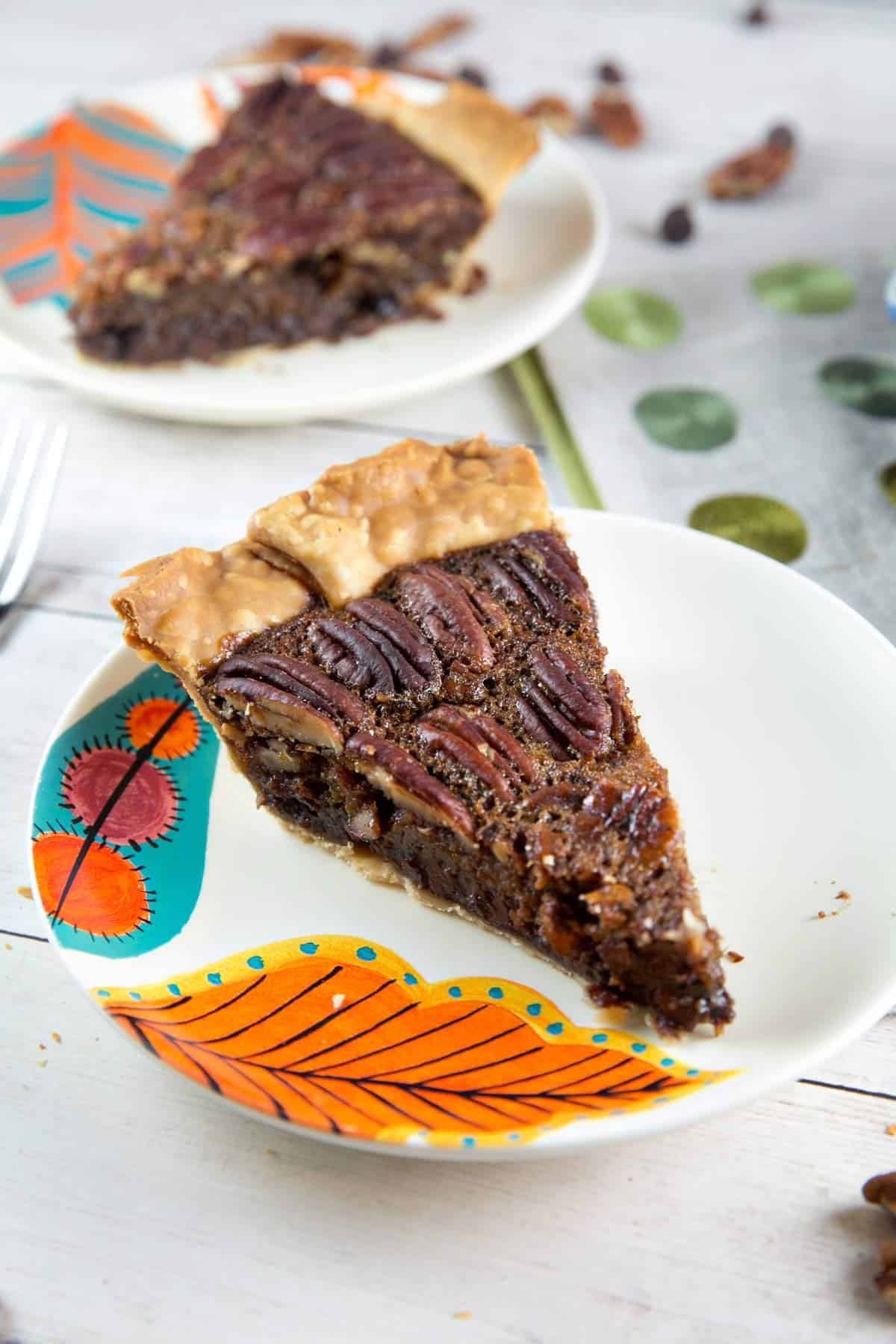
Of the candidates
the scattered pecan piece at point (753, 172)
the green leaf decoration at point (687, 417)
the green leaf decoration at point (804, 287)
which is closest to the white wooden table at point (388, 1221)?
the green leaf decoration at point (687, 417)

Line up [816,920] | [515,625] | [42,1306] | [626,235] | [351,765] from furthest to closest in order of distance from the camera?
[626,235], [515,625], [351,765], [816,920], [42,1306]

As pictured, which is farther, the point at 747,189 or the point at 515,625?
the point at 747,189

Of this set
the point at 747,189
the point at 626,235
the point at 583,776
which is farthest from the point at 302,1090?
the point at 747,189

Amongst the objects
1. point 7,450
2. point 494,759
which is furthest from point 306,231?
point 494,759

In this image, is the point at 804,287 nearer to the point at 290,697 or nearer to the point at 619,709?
the point at 619,709

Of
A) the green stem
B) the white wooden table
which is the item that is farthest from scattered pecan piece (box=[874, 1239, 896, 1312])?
the green stem

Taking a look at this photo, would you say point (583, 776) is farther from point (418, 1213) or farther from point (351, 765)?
point (418, 1213)
